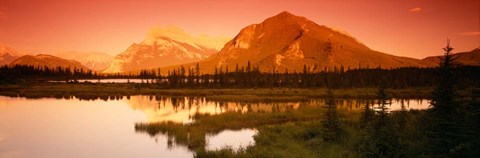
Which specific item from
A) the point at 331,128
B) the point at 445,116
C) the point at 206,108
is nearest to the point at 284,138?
the point at 331,128

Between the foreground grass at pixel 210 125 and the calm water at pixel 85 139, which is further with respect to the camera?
the foreground grass at pixel 210 125

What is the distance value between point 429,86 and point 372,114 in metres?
135

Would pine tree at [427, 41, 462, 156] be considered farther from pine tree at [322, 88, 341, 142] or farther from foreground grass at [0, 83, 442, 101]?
foreground grass at [0, 83, 442, 101]

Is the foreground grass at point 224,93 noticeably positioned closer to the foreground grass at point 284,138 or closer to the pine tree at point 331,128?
the foreground grass at point 284,138

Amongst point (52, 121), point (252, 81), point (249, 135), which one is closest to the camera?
point (249, 135)

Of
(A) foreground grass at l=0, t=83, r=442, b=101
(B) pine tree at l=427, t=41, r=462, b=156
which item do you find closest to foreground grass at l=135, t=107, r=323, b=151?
(B) pine tree at l=427, t=41, r=462, b=156

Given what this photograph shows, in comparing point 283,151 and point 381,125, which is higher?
point 381,125

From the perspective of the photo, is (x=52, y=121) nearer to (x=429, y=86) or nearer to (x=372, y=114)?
(x=372, y=114)

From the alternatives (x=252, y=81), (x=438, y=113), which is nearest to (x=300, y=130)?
(x=438, y=113)

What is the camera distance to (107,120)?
179 feet

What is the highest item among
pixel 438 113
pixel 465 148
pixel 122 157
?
pixel 438 113

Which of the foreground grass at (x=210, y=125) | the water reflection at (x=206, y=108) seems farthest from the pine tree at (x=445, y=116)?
the water reflection at (x=206, y=108)

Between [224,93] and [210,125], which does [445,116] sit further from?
[224,93]

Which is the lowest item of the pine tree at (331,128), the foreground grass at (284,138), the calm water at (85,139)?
the calm water at (85,139)
